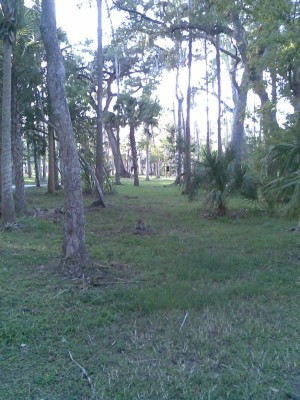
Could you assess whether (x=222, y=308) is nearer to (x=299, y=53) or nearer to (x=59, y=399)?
(x=59, y=399)

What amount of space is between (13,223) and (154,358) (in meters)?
8.94

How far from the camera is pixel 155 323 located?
17.1 ft

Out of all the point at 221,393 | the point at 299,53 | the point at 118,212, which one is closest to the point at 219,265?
the point at 221,393

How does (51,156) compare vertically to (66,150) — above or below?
above

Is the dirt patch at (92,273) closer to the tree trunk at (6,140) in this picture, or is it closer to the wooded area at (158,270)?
the wooded area at (158,270)

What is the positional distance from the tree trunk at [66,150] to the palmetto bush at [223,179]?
829 centimetres

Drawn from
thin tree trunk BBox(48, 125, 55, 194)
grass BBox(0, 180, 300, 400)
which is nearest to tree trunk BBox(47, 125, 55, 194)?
thin tree trunk BBox(48, 125, 55, 194)

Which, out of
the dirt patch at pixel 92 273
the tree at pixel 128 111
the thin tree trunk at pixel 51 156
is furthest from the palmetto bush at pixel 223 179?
the tree at pixel 128 111

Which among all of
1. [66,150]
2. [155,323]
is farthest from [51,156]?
[155,323]

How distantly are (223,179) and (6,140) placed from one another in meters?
6.94

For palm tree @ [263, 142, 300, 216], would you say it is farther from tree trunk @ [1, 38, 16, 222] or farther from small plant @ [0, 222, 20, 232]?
tree trunk @ [1, 38, 16, 222]

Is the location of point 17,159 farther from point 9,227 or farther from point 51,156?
point 51,156

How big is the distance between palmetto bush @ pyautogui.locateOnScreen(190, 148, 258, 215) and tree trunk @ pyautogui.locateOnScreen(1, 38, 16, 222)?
6400mm

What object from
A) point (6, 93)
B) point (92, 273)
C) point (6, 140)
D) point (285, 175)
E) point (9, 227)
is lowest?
point (92, 273)
